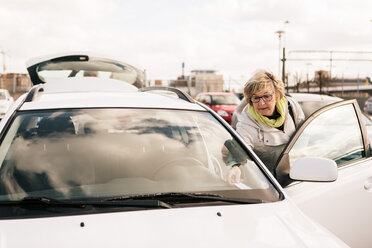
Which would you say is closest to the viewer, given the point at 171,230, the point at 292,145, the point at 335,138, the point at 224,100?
the point at 171,230

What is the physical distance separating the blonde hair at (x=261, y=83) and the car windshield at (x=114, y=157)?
35.0 inches

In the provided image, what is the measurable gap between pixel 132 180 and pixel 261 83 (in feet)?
5.46

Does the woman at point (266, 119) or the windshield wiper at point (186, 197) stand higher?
the woman at point (266, 119)

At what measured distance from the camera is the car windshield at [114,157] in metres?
2.32

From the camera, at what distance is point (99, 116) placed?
2.69 m

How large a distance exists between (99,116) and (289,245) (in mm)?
1331

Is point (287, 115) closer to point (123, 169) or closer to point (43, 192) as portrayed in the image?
point (123, 169)

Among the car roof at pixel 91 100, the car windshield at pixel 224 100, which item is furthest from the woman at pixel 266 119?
the car windshield at pixel 224 100

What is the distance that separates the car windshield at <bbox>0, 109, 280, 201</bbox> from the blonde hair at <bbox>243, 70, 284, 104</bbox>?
890mm

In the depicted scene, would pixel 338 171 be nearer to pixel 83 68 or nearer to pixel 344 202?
pixel 344 202

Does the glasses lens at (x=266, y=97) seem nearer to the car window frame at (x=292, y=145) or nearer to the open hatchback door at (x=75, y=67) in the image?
the car window frame at (x=292, y=145)

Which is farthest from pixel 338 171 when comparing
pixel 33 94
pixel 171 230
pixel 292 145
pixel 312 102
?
pixel 33 94

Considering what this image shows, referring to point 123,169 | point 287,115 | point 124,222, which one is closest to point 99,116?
point 123,169

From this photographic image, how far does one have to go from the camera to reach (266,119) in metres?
3.66
